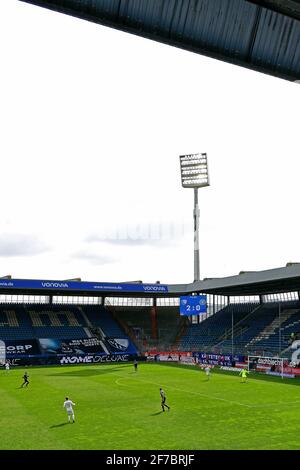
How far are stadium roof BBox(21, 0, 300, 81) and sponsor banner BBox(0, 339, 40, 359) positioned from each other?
60.0m

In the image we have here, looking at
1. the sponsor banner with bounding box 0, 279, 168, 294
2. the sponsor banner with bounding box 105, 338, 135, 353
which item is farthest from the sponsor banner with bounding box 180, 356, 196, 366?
the sponsor banner with bounding box 0, 279, 168, 294

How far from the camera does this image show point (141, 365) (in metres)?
64.2

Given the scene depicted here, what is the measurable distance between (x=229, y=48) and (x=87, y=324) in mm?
69602

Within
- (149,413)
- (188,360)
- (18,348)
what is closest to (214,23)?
(149,413)

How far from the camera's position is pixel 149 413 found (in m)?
28.8

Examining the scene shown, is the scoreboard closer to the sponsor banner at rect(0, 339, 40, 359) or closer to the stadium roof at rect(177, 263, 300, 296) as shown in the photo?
the stadium roof at rect(177, 263, 300, 296)

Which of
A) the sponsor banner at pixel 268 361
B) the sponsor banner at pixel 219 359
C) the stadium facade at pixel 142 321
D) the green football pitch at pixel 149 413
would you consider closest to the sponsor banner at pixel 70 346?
the stadium facade at pixel 142 321

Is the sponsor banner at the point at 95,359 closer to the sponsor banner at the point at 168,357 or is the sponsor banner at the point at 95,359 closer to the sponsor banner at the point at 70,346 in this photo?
the sponsor banner at the point at 70,346

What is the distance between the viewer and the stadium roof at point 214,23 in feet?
22.3

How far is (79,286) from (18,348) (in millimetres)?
12424

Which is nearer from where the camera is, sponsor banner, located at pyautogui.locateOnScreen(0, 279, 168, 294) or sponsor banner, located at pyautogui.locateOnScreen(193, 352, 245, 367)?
sponsor banner, located at pyautogui.locateOnScreen(193, 352, 245, 367)

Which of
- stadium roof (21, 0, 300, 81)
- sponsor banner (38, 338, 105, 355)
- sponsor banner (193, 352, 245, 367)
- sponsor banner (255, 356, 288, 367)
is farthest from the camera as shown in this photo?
sponsor banner (38, 338, 105, 355)

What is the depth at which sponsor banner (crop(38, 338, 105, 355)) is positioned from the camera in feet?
213

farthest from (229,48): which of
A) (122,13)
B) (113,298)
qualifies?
(113,298)
